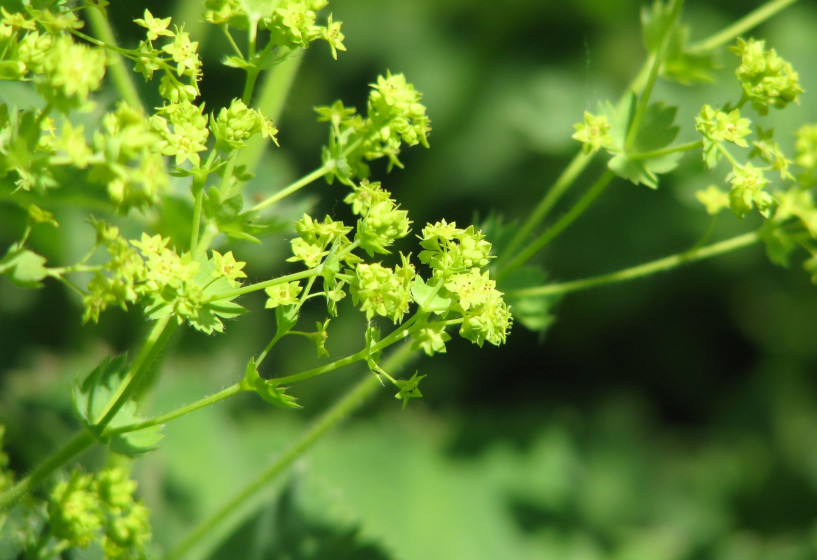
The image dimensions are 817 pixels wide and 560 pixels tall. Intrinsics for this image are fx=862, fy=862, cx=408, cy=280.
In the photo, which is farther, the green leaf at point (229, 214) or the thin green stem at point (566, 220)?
the thin green stem at point (566, 220)

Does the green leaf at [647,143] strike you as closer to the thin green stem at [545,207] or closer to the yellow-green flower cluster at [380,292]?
the thin green stem at [545,207]

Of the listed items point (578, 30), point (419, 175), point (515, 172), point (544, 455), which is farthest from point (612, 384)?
point (578, 30)

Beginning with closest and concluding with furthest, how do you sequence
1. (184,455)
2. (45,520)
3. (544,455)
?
(45,520) → (184,455) → (544,455)

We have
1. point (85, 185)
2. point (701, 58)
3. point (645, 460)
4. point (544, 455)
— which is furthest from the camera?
point (645, 460)

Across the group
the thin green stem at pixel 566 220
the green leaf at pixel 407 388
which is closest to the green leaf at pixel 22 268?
the green leaf at pixel 407 388

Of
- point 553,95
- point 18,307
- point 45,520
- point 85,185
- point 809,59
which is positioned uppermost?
point 809,59

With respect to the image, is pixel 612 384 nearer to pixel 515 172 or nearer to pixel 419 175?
pixel 515 172
